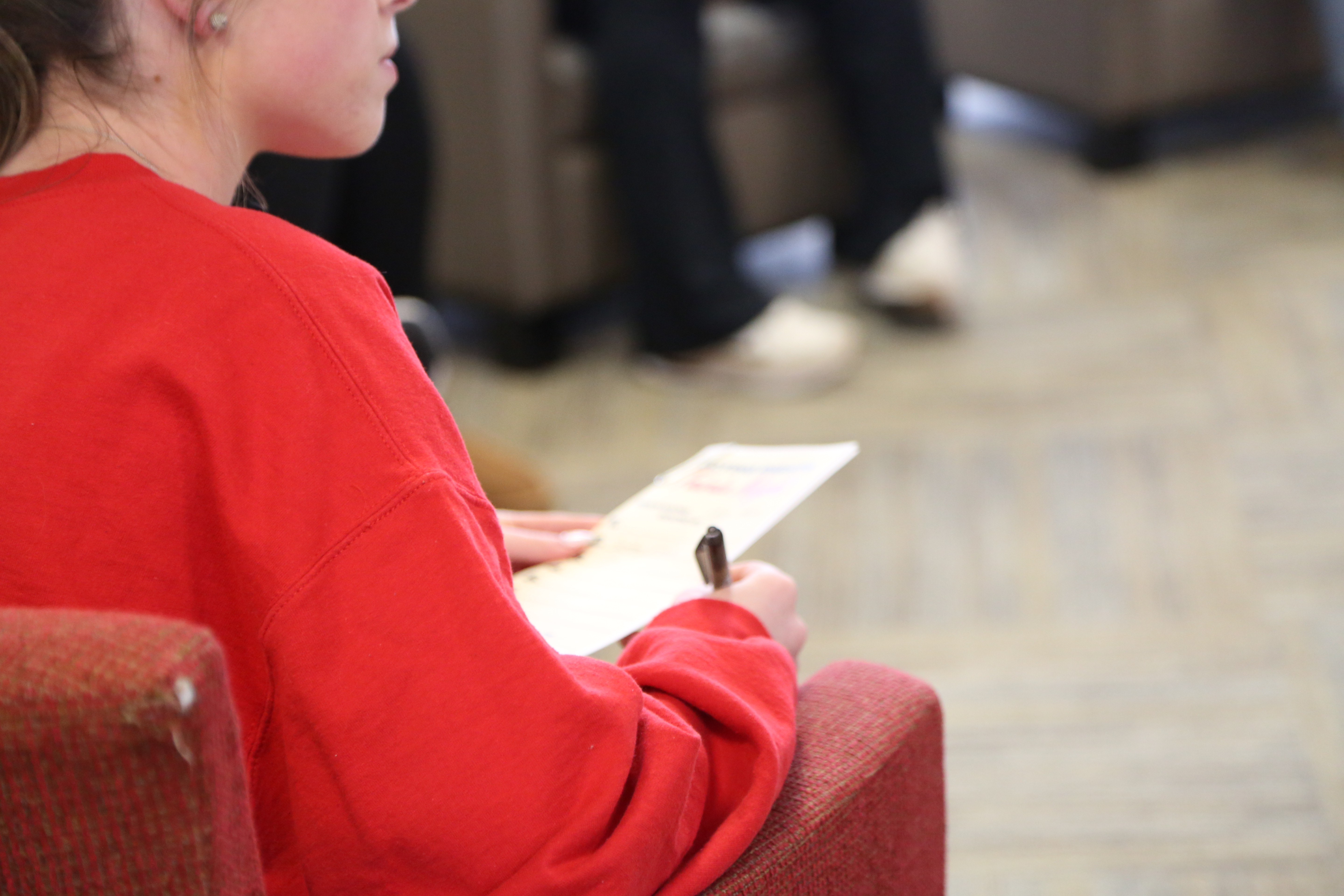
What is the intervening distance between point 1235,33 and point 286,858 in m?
2.36

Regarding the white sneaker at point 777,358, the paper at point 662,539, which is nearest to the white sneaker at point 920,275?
the white sneaker at point 777,358

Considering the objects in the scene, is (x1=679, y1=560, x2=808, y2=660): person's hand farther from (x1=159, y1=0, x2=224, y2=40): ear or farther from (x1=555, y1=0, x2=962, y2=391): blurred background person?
(x1=555, y1=0, x2=962, y2=391): blurred background person

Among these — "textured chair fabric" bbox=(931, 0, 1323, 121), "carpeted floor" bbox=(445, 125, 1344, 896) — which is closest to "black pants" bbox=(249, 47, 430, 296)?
"carpeted floor" bbox=(445, 125, 1344, 896)

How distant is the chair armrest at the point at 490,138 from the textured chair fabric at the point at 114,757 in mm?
1523

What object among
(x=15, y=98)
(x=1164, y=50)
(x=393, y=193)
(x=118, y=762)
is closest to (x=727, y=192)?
(x=393, y=193)

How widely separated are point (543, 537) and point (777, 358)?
3.88 feet

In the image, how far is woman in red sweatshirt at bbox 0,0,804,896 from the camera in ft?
1.49

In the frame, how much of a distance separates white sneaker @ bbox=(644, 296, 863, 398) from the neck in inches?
53.9

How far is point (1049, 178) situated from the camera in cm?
249

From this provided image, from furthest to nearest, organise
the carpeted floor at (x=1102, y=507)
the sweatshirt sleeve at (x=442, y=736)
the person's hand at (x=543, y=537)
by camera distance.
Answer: the carpeted floor at (x=1102, y=507) < the person's hand at (x=543, y=537) < the sweatshirt sleeve at (x=442, y=736)

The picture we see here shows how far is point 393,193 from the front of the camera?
4.40 feet

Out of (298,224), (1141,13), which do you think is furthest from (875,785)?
(1141,13)

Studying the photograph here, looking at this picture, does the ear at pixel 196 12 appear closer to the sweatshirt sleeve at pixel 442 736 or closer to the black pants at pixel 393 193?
the sweatshirt sleeve at pixel 442 736

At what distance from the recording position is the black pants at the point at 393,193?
4.31 ft
